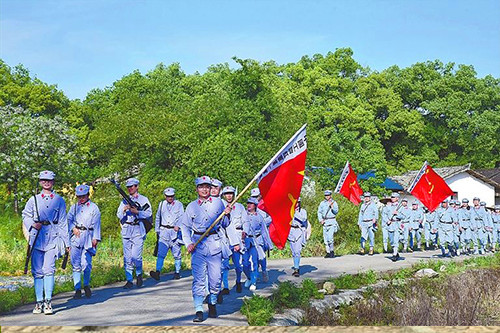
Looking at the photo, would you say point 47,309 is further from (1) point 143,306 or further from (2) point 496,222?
(2) point 496,222

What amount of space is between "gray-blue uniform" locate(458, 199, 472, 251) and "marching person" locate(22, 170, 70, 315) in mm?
16797

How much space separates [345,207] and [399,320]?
1451 centimetres

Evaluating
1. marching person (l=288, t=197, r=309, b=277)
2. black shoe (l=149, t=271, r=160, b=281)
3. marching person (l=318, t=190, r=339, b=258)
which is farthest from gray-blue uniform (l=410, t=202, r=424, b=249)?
black shoe (l=149, t=271, r=160, b=281)

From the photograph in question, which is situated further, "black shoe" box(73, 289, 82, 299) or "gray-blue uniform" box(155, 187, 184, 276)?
"gray-blue uniform" box(155, 187, 184, 276)

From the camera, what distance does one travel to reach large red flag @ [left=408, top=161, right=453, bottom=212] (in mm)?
21453

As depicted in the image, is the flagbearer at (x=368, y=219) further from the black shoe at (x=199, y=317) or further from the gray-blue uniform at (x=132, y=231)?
the black shoe at (x=199, y=317)

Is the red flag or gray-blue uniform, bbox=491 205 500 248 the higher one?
the red flag

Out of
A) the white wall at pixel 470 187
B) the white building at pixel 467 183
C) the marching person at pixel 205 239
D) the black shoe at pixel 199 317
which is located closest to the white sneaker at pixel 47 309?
the marching person at pixel 205 239

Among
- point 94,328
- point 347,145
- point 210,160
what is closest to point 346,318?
point 94,328

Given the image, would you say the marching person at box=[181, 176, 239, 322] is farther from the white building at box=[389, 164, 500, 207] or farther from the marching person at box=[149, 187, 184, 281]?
the white building at box=[389, 164, 500, 207]

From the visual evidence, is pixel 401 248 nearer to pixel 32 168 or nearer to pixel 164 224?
pixel 164 224

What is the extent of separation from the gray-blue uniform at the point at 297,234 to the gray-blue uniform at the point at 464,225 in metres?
9.93

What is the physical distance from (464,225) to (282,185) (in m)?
15.7

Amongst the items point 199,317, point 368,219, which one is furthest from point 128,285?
point 368,219
